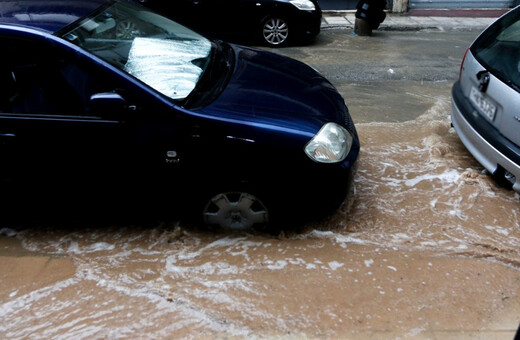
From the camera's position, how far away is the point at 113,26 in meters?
3.99

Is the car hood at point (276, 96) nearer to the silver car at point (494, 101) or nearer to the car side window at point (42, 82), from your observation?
the car side window at point (42, 82)

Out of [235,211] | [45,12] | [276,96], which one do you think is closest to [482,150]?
[276,96]

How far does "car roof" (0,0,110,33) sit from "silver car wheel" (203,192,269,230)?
1655mm

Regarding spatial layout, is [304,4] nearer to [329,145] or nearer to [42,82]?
[329,145]

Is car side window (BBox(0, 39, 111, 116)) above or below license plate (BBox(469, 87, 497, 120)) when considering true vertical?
above

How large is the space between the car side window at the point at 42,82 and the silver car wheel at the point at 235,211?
1.13 metres

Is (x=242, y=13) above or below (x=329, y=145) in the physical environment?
above

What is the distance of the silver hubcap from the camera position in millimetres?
9391

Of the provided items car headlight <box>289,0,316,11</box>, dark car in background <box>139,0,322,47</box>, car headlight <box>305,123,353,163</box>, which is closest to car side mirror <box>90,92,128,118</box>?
car headlight <box>305,123,353,163</box>

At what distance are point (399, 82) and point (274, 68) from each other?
11.5 ft

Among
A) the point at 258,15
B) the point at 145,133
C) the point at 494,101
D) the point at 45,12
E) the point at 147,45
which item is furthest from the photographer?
the point at 258,15

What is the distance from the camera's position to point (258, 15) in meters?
9.38

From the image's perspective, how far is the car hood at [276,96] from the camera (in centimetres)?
361

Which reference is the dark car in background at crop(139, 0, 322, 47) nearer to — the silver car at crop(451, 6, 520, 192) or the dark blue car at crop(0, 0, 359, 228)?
the silver car at crop(451, 6, 520, 192)
